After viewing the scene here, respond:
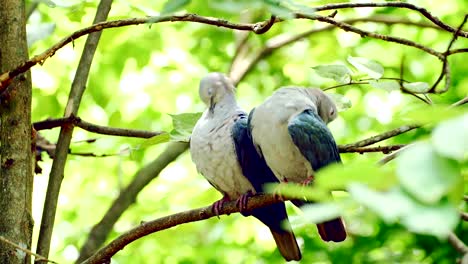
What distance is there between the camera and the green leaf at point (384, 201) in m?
0.95

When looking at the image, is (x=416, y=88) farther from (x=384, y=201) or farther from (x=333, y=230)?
(x=384, y=201)

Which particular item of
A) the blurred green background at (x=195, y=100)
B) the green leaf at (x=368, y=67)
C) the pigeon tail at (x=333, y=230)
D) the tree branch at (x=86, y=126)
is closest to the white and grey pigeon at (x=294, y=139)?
the pigeon tail at (x=333, y=230)

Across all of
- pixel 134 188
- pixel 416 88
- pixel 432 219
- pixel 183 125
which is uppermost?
pixel 134 188

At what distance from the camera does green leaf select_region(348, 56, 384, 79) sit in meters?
2.68

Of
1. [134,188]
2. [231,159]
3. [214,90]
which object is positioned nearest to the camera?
[231,159]

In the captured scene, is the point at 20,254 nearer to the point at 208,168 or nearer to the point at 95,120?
the point at 208,168

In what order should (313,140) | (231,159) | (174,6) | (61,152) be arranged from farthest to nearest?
(231,159), (61,152), (313,140), (174,6)

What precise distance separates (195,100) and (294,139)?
11.6ft

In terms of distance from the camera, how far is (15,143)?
8.32 ft

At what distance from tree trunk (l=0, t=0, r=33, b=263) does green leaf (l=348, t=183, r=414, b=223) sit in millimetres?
1706

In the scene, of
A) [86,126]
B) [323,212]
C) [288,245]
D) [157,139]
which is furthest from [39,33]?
[323,212]

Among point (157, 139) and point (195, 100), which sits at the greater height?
point (195, 100)

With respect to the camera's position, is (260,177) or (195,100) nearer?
(260,177)

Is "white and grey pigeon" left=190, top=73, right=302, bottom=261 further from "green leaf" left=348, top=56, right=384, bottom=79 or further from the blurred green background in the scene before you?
the blurred green background
